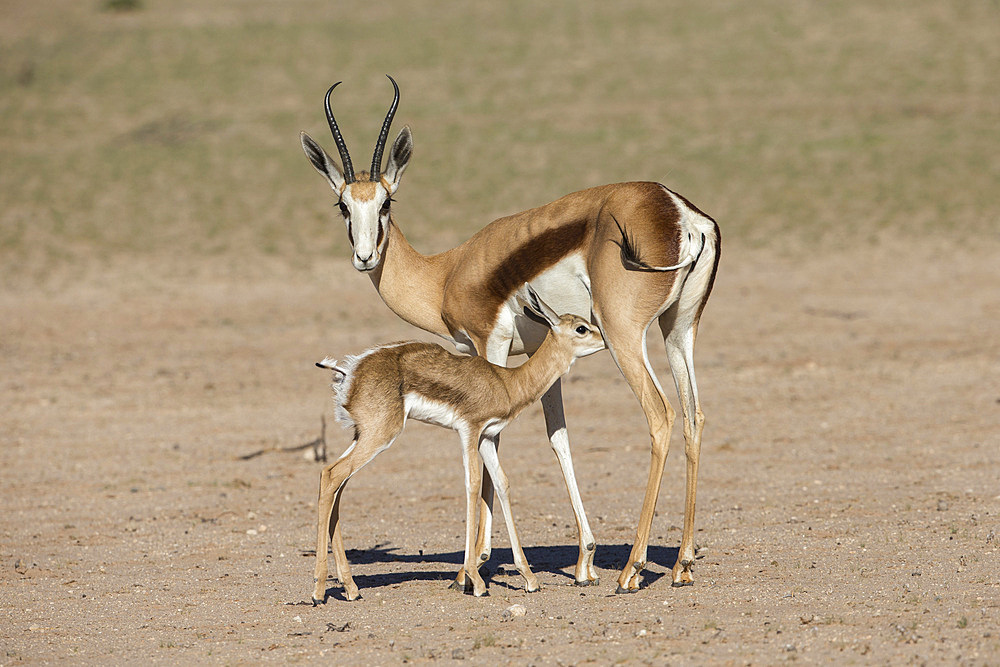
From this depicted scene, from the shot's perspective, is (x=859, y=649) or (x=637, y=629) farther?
(x=637, y=629)

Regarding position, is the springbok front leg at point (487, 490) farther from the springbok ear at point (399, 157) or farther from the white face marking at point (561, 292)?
the springbok ear at point (399, 157)

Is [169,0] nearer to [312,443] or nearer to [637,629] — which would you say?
[312,443]

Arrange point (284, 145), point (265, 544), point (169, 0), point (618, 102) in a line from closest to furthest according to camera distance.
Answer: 1. point (265, 544)
2. point (284, 145)
3. point (618, 102)
4. point (169, 0)

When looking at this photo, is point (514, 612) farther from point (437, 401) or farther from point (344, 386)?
point (344, 386)

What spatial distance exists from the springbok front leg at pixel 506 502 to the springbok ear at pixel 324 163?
202 centimetres

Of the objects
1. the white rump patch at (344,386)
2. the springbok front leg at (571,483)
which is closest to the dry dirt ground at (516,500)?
the springbok front leg at (571,483)

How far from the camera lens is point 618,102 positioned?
3509 cm

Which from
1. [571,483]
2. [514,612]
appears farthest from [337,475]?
[571,483]

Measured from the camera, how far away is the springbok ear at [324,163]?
8.02 metres

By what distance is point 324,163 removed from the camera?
322 inches

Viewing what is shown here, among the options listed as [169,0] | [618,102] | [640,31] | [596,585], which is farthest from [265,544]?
[169,0]

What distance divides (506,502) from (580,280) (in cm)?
148

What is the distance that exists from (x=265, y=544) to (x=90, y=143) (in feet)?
87.9

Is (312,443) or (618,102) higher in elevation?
(618,102)
